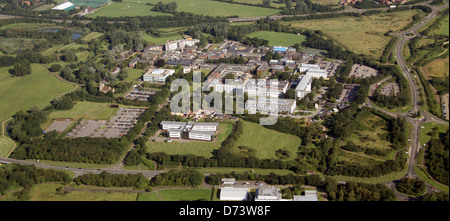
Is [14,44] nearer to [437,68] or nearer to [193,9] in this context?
[193,9]

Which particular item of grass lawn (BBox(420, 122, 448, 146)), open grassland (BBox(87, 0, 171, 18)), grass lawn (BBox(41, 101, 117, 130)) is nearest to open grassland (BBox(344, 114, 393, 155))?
grass lawn (BBox(420, 122, 448, 146))

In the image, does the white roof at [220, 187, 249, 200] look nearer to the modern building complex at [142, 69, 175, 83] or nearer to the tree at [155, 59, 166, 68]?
the modern building complex at [142, 69, 175, 83]

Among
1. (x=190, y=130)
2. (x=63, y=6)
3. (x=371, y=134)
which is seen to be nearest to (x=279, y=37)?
(x=371, y=134)

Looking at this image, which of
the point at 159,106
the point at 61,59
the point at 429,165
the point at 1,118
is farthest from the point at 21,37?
the point at 429,165

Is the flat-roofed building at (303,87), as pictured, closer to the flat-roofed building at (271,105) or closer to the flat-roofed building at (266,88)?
the flat-roofed building at (266,88)

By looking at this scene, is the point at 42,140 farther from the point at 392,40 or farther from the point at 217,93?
the point at 392,40
